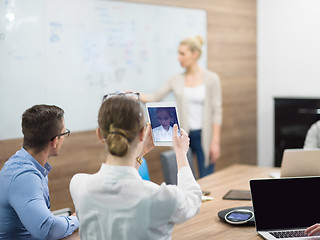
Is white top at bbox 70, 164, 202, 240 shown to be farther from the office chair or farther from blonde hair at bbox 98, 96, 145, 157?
the office chair

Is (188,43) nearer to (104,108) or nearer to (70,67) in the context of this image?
(70,67)

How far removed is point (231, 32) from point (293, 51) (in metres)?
0.85

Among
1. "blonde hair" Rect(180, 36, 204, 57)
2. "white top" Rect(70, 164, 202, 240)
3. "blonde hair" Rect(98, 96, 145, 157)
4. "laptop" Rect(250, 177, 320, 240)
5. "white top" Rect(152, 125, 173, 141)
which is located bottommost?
"laptop" Rect(250, 177, 320, 240)

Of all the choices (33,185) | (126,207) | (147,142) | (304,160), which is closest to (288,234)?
(304,160)

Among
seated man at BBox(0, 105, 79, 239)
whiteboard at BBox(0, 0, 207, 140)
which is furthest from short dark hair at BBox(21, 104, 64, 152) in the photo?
whiteboard at BBox(0, 0, 207, 140)

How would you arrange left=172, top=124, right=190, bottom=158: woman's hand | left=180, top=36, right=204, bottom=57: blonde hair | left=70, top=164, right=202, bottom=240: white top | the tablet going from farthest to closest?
left=180, top=36, right=204, bottom=57: blonde hair, the tablet, left=172, top=124, right=190, bottom=158: woman's hand, left=70, top=164, right=202, bottom=240: white top

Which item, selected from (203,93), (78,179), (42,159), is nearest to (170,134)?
(78,179)

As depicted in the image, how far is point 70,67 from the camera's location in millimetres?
4000

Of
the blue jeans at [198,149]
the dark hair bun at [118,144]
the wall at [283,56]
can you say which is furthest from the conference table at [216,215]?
the wall at [283,56]

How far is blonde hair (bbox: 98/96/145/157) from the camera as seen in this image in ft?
5.25

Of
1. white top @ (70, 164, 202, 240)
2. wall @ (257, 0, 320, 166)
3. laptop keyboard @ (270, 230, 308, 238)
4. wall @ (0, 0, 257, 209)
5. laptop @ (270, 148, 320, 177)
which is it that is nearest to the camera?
white top @ (70, 164, 202, 240)

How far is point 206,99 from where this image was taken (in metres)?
4.71

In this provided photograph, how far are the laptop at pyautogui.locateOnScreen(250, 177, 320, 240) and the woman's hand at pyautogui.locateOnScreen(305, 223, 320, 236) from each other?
40mm

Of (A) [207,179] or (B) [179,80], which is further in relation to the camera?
(B) [179,80]
